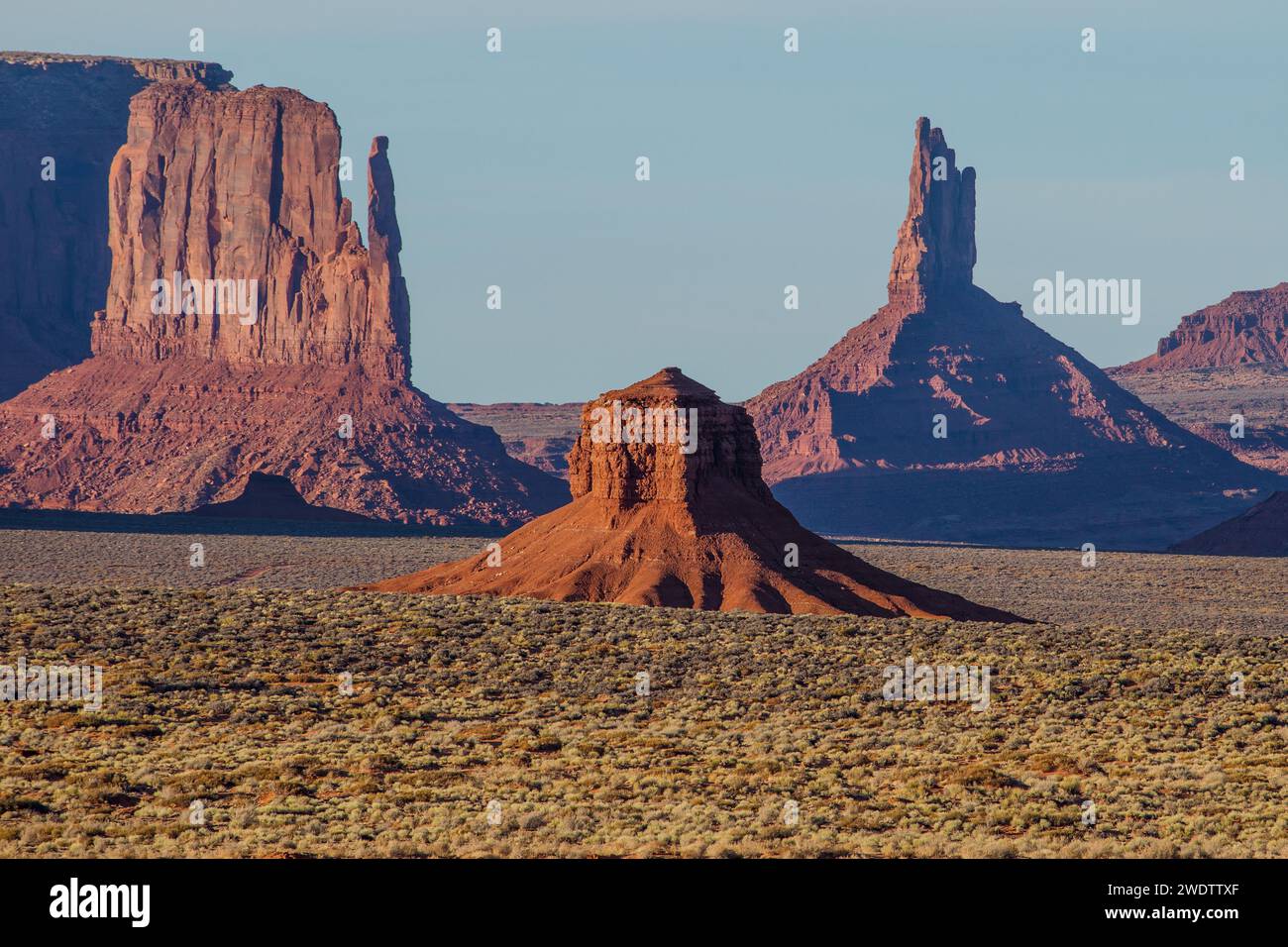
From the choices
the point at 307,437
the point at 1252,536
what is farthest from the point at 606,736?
the point at 307,437

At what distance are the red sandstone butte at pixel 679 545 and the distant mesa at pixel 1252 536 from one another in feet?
312

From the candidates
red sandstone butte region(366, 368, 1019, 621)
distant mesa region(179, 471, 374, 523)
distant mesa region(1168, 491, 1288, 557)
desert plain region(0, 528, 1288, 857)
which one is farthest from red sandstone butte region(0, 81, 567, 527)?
desert plain region(0, 528, 1288, 857)

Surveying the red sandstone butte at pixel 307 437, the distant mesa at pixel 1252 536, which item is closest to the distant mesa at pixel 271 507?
the red sandstone butte at pixel 307 437

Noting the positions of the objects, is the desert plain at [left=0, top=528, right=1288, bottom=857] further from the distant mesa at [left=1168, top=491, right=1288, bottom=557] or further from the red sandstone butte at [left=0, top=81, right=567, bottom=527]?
the red sandstone butte at [left=0, top=81, right=567, bottom=527]

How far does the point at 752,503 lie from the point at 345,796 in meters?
46.2

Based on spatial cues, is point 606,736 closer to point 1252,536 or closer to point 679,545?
point 679,545

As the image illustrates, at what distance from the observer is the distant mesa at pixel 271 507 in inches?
6368

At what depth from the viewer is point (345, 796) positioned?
3347cm

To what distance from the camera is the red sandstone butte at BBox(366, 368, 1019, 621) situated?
7156 cm

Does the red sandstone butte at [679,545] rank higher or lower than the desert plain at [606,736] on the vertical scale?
higher

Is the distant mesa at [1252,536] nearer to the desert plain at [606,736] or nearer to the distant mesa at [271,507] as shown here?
the distant mesa at [271,507]

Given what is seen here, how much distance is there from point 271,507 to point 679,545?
94.5m

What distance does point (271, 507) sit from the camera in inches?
6467
